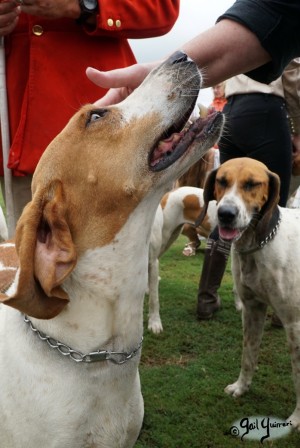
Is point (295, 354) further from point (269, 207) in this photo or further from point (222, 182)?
point (222, 182)

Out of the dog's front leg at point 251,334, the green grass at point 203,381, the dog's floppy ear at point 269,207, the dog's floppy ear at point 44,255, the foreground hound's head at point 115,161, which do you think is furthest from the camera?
the dog's front leg at point 251,334

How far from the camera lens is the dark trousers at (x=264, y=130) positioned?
3.62 metres

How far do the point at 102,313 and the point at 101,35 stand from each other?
143cm

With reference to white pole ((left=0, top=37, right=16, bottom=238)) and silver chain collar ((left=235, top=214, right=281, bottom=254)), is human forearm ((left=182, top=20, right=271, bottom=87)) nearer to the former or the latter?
white pole ((left=0, top=37, right=16, bottom=238))

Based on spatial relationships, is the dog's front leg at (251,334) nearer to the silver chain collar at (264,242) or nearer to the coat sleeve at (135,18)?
the silver chain collar at (264,242)

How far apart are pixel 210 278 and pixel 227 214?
5.96 feet

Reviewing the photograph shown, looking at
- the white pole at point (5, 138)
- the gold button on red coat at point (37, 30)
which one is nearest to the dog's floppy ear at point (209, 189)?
the white pole at point (5, 138)

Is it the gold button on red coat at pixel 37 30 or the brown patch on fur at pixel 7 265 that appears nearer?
the brown patch on fur at pixel 7 265

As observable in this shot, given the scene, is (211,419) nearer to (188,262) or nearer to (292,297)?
(292,297)

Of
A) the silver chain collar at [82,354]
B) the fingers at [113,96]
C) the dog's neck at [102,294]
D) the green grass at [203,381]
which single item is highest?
the fingers at [113,96]

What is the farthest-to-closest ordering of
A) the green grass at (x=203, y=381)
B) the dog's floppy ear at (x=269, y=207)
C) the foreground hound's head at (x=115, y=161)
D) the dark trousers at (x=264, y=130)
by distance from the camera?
the dark trousers at (x=264, y=130) → the dog's floppy ear at (x=269, y=207) → the green grass at (x=203, y=381) → the foreground hound's head at (x=115, y=161)

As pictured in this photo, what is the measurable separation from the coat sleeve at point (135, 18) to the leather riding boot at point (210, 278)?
8.31 feet

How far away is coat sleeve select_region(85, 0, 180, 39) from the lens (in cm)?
238

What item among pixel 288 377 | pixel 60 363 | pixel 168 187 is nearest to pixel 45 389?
pixel 60 363
